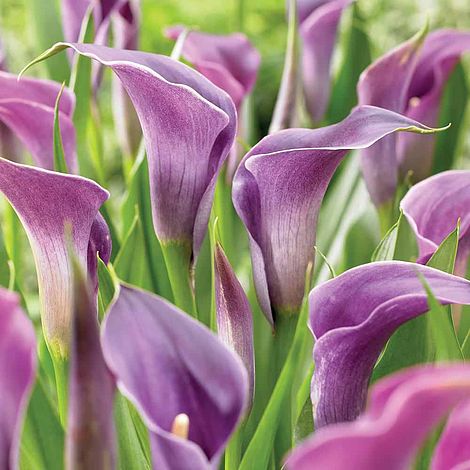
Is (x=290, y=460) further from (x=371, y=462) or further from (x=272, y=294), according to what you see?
(x=272, y=294)

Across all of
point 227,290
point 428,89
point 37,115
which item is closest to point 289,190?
point 227,290

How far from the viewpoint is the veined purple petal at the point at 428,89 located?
541 mm

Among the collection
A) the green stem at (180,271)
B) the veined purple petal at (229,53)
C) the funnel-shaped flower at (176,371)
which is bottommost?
Answer: the green stem at (180,271)

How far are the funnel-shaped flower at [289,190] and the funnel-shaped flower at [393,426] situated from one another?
17 cm

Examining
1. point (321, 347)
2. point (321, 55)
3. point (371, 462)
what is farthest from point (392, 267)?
point (321, 55)

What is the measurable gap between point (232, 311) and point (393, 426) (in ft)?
0.60

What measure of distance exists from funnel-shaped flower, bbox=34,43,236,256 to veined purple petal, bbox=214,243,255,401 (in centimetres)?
4

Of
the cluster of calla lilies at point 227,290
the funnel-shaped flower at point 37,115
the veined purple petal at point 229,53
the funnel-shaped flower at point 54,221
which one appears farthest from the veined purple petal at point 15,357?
the veined purple petal at point 229,53

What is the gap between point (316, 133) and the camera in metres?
0.35

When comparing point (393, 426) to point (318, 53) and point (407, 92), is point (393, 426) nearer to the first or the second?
point (407, 92)

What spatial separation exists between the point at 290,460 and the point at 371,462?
2cm

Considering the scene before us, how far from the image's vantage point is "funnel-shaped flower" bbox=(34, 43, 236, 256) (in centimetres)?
32

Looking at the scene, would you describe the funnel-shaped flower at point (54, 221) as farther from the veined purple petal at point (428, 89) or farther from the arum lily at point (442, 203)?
the veined purple petal at point (428, 89)

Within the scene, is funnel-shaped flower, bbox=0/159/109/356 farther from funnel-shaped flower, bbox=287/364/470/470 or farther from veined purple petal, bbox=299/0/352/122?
veined purple petal, bbox=299/0/352/122
